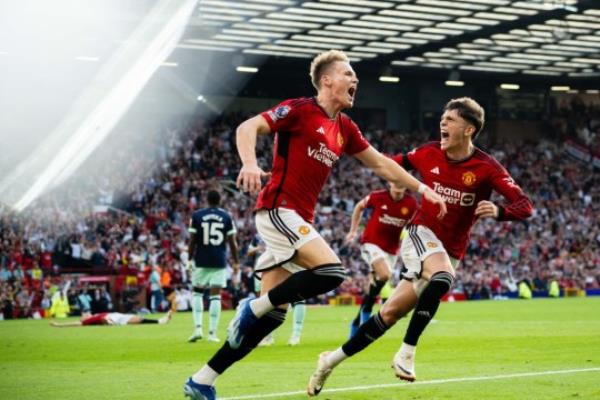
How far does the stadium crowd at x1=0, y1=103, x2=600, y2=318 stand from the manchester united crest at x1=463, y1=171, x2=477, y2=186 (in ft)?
65.8

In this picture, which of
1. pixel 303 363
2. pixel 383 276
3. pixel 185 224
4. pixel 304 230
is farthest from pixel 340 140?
pixel 185 224

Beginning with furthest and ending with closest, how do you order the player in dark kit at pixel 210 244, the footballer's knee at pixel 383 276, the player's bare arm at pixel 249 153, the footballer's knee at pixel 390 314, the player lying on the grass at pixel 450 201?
1. the footballer's knee at pixel 383 276
2. the player in dark kit at pixel 210 244
3. the player lying on the grass at pixel 450 201
4. the footballer's knee at pixel 390 314
5. the player's bare arm at pixel 249 153

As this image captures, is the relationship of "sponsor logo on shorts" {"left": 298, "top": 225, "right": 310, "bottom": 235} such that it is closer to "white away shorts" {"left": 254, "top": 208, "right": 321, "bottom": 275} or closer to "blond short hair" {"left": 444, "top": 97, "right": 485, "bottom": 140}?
"white away shorts" {"left": 254, "top": 208, "right": 321, "bottom": 275}

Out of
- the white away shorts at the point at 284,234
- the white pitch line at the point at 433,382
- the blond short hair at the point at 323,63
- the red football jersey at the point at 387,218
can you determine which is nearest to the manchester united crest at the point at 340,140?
the blond short hair at the point at 323,63

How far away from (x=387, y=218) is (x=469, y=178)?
845 cm

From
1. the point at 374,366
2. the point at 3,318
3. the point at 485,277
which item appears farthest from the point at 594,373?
the point at 485,277

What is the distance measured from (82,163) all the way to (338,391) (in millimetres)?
30617

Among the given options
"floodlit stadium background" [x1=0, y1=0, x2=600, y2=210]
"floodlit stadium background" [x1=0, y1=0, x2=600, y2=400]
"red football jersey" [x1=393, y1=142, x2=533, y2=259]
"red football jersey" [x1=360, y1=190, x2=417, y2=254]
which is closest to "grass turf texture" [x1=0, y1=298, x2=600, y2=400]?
"floodlit stadium background" [x1=0, y1=0, x2=600, y2=400]

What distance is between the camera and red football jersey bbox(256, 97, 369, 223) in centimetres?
764

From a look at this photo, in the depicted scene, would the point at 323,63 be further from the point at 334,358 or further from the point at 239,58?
the point at 239,58

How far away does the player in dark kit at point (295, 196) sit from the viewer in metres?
7.27

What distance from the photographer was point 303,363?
11.9m

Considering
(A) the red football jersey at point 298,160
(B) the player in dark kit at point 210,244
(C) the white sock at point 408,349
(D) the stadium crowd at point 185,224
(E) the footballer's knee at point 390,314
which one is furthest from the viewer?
(D) the stadium crowd at point 185,224

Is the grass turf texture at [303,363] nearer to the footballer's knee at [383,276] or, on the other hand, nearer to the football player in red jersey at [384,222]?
the footballer's knee at [383,276]
